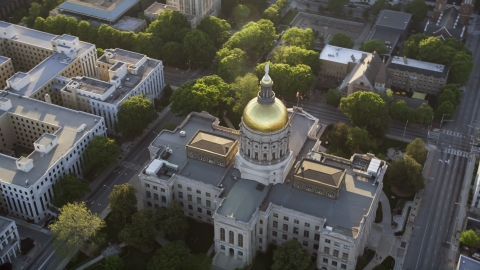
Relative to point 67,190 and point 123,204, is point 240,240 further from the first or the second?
point 67,190

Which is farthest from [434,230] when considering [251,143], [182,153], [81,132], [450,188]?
[81,132]

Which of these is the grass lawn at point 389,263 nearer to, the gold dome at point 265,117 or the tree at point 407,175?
the tree at point 407,175

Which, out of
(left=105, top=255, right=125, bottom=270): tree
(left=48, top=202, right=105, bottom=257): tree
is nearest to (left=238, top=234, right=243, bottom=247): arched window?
(left=105, top=255, right=125, bottom=270): tree

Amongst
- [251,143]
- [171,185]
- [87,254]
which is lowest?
[87,254]

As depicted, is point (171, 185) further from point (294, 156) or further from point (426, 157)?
point (426, 157)

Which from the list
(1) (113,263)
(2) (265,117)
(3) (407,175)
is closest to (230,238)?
(1) (113,263)

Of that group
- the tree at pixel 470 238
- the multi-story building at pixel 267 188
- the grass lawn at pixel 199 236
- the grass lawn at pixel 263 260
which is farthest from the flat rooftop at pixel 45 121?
the tree at pixel 470 238
